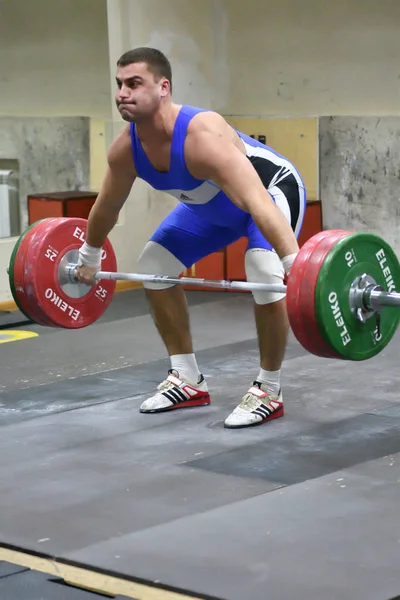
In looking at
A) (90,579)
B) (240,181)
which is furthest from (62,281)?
(90,579)

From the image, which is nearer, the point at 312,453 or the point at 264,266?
the point at 312,453

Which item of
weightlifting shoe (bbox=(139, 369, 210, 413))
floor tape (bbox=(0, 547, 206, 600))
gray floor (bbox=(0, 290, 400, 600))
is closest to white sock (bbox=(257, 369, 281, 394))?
gray floor (bbox=(0, 290, 400, 600))

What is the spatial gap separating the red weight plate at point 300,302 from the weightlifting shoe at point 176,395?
917mm

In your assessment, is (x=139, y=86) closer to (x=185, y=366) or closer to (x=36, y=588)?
(x=185, y=366)

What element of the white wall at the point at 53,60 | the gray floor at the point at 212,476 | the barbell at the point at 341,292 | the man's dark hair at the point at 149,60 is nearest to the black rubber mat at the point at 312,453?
the gray floor at the point at 212,476

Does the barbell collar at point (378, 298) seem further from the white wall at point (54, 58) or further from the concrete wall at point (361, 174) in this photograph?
the white wall at point (54, 58)

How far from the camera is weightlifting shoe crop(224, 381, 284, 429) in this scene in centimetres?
369

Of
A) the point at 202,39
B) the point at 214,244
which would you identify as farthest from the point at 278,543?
the point at 202,39

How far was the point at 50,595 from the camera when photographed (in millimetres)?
2369

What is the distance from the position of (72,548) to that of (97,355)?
2.38 metres

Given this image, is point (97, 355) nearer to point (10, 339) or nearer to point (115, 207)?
point (10, 339)

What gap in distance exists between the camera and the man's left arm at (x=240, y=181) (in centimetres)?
327

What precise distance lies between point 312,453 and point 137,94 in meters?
1.21

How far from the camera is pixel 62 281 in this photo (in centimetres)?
385
